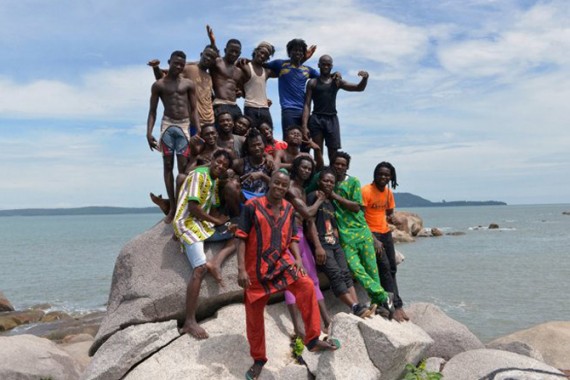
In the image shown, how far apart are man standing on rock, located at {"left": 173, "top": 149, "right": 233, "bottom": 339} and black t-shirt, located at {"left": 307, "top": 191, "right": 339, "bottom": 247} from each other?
50.4 inches

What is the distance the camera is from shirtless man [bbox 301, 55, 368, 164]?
938 cm

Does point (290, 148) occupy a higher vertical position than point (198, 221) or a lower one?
higher

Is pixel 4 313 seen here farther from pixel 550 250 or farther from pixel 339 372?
pixel 550 250

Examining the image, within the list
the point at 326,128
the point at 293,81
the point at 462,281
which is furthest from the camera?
the point at 462,281

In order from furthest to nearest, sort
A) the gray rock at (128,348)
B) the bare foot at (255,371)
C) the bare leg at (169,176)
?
the bare leg at (169,176), the gray rock at (128,348), the bare foot at (255,371)

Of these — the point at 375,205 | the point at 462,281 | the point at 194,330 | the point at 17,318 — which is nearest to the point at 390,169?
the point at 375,205

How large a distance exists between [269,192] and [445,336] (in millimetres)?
3913

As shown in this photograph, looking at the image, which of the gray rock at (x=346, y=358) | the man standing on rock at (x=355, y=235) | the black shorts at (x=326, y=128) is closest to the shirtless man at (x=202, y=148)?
the man standing on rock at (x=355, y=235)

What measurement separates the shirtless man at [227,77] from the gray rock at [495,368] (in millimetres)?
5178

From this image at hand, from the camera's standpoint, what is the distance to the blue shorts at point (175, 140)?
8.40 m

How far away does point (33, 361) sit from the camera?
8430mm

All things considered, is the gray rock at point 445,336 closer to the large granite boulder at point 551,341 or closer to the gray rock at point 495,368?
the gray rock at point 495,368

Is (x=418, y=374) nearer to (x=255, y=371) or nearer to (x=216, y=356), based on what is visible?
(x=255, y=371)

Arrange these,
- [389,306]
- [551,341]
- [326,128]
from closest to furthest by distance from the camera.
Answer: [389,306] → [326,128] → [551,341]
